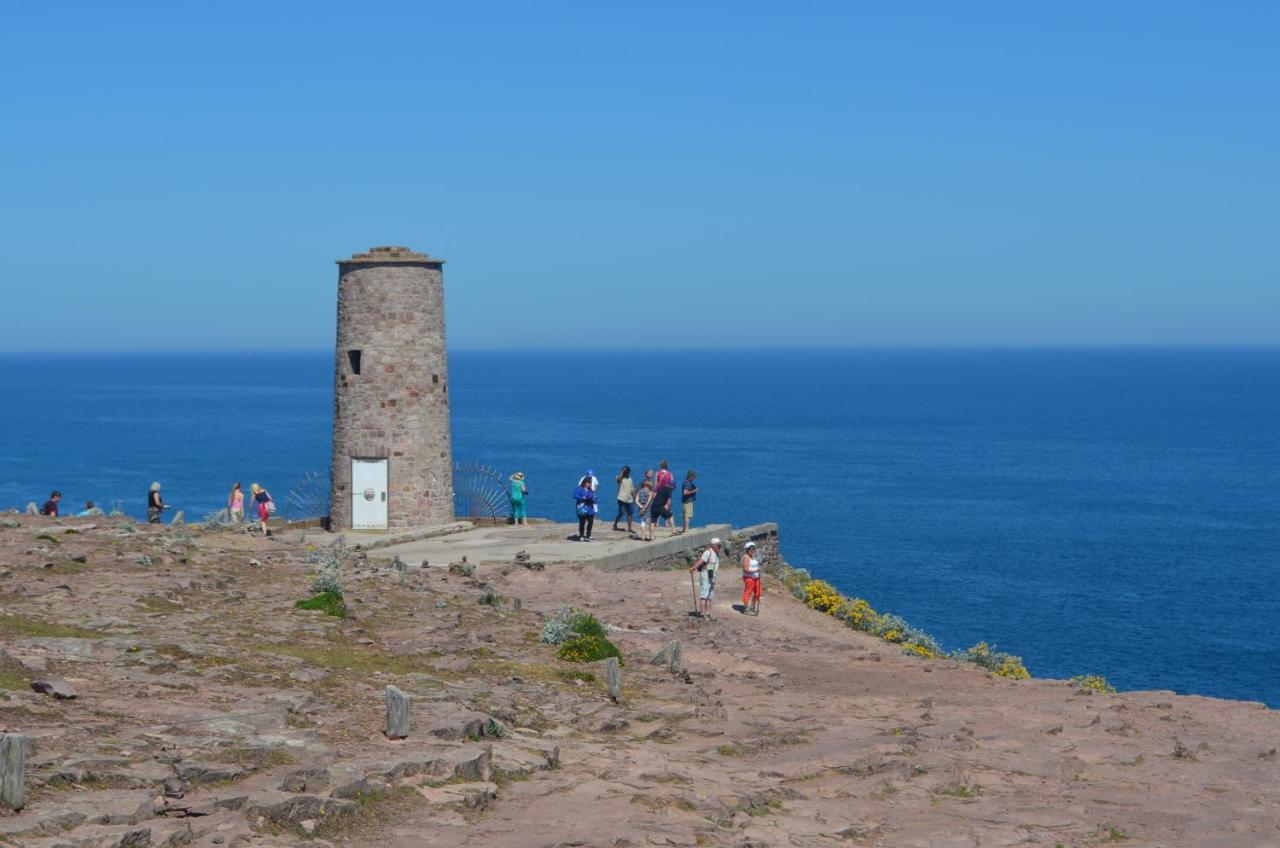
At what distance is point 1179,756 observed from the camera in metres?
18.3

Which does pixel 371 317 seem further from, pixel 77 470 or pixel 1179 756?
pixel 77 470

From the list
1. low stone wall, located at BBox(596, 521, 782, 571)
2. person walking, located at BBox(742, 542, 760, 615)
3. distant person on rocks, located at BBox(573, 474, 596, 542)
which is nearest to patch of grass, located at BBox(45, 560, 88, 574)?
low stone wall, located at BBox(596, 521, 782, 571)

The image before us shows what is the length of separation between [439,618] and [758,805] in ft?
29.7

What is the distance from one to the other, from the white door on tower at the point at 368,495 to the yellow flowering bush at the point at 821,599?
981 centimetres

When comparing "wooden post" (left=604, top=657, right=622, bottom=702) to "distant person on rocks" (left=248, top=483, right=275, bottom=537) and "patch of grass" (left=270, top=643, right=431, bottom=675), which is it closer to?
→ "patch of grass" (left=270, top=643, right=431, bottom=675)

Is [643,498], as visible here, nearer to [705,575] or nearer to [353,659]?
[705,575]

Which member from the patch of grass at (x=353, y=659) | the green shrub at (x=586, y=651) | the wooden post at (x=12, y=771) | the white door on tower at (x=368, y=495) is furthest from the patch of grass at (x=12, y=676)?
the white door on tower at (x=368, y=495)

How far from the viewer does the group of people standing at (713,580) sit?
87.4 ft

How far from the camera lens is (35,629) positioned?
60.3 ft

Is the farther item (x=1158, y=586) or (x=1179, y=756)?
(x=1158, y=586)

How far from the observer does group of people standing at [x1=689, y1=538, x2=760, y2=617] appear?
87.4ft

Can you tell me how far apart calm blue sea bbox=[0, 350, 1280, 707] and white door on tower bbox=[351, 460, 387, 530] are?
19415 millimetres

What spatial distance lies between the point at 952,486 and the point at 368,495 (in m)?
63.7

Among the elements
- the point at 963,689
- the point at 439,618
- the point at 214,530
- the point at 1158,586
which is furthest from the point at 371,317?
the point at 1158,586
